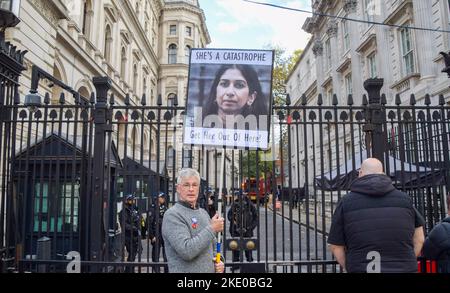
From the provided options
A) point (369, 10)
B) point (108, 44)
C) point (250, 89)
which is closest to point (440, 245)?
point (250, 89)

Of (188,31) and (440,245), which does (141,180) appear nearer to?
(440,245)

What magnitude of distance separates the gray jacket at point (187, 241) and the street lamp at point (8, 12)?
3.48 metres

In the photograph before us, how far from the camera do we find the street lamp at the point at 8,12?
454cm

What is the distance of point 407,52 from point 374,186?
653 inches

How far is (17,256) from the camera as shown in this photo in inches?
187

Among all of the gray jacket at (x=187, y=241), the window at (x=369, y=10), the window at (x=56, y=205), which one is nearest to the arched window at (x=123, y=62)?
the window at (x=369, y=10)

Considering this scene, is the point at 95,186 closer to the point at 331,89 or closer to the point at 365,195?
the point at 365,195

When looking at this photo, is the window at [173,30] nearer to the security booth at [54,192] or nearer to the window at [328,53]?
the window at [328,53]

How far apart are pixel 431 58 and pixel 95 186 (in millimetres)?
14669

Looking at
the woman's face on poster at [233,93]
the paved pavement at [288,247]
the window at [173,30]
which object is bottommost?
the paved pavement at [288,247]

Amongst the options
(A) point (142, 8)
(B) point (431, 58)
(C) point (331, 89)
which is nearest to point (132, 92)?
(A) point (142, 8)

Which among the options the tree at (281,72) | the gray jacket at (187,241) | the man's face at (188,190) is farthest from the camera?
the tree at (281,72)

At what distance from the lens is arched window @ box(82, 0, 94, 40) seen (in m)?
21.5

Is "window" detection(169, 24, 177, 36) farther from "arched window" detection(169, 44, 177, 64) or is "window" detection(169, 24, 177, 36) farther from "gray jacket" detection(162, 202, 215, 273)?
"gray jacket" detection(162, 202, 215, 273)
